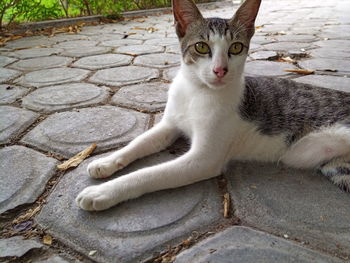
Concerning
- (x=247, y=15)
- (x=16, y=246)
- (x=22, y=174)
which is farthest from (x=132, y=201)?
(x=247, y=15)

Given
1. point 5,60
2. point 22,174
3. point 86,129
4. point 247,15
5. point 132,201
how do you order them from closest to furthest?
point 132,201 → point 22,174 → point 247,15 → point 86,129 → point 5,60

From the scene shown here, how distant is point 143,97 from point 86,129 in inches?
23.2

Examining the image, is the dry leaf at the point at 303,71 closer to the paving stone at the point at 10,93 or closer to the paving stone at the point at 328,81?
the paving stone at the point at 328,81

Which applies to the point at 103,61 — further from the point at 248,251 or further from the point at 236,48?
the point at 248,251

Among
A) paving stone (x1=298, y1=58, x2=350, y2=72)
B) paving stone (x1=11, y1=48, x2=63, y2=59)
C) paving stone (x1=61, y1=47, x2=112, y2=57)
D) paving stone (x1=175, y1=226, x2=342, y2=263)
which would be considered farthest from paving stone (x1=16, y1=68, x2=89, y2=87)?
paving stone (x1=298, y1=58, x2=350, y2=72)

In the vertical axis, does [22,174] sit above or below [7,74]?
below

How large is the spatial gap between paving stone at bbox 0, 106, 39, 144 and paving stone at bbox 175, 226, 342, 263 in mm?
1278

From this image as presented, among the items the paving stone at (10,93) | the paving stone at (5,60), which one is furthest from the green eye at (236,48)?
the paving stone at (5,60)

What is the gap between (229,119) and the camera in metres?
1.47

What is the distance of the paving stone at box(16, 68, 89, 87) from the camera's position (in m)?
2.51

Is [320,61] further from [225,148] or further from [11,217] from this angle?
[11,217]

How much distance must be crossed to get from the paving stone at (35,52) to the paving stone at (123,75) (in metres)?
1.23

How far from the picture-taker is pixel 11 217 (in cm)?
110

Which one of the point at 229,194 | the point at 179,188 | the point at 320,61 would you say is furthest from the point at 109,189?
the point at 320,61
